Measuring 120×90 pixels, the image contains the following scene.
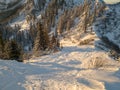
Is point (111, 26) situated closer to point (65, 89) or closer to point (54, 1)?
point (54, 1)

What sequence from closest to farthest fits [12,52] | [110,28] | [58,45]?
[12,52] → [58,45] → [110,28]

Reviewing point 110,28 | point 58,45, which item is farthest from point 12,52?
point 110,28

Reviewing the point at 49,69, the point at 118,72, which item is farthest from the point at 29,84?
the point at 118,72

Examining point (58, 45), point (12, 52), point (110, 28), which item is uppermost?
point (12, 52)

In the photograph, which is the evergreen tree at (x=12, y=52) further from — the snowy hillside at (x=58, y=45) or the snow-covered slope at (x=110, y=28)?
the snow-covered slope at (x=110, y=28)

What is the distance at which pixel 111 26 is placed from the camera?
10925 cm

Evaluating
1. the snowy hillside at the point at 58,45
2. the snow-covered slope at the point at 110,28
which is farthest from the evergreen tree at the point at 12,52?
the snow-covered slope at the point at 110,28

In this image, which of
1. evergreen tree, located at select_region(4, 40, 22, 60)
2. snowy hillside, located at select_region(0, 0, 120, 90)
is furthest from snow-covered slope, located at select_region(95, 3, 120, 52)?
evergreen tree, located at select_region(4, 40, 22, 60)

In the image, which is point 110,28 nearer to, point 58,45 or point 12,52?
point 58,45

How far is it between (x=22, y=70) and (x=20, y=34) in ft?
408

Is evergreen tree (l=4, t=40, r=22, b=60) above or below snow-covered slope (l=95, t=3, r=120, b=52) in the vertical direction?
above

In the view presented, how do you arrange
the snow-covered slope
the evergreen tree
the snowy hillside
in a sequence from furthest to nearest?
the snow-covered slope → the evergreen tree → the snowy hillside

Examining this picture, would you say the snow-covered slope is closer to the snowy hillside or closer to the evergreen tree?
the snowy hillside

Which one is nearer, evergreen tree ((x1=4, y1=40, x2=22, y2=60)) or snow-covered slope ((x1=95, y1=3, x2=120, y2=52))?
evergreen tree ((x1=4, y1=40, x2=22, y2=60))
